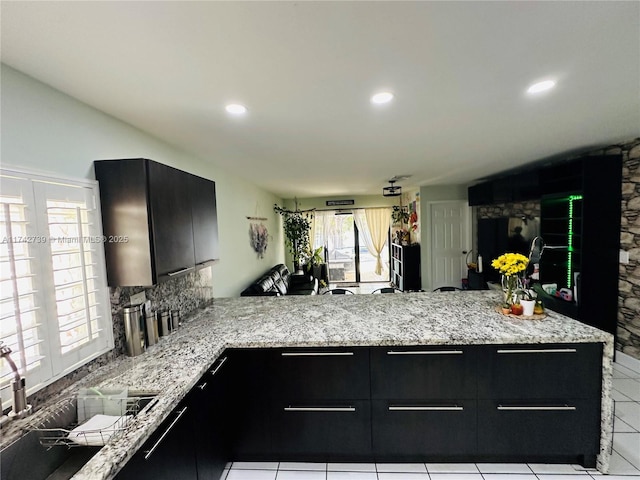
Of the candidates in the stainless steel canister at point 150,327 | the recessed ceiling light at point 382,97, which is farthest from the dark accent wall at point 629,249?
the stainless steel canister at point 150,327

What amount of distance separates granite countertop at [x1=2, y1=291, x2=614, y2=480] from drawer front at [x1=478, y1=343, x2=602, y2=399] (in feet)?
0.21

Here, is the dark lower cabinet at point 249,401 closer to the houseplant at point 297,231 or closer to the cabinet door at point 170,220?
the cabinet door at point 170,220

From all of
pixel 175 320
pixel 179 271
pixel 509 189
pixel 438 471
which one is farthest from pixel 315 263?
pixel 438 471

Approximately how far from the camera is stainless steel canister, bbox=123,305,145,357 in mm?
1744

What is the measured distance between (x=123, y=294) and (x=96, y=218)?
50 cm

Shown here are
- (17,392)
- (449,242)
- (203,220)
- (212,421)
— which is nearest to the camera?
(17,392)

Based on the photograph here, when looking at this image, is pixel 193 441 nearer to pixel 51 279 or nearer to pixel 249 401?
pixel 249 401

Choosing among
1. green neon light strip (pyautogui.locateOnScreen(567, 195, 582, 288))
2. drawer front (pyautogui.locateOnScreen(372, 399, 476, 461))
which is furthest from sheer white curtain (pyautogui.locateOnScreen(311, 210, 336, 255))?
drawer front (pyautogui.locateOnScreen(372, 399, 476, 461))

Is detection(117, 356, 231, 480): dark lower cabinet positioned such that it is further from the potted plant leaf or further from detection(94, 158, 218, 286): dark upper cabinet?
the potted plant leaf

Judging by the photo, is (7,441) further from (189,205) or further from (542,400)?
(542,400)

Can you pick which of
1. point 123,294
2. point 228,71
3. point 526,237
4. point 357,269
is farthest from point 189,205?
point 357,269

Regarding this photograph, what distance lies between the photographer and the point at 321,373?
1.88 meters

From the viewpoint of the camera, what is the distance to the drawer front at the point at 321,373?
1.85 metres

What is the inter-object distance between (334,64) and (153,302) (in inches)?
77.7
